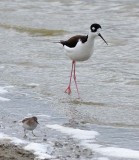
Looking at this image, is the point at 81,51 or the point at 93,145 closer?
the point at 93,145

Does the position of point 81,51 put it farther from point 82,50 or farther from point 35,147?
point 35,147

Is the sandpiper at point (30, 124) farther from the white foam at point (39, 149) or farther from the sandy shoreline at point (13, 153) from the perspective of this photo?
the sandy shoreline at point (13, 153)

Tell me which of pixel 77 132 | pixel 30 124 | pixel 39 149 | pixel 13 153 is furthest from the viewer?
pixel 77 132

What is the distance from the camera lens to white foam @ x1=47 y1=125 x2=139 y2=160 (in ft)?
25.6

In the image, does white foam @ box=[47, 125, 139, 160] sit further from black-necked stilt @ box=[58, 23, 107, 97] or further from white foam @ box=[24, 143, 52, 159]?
black-necked stilt @ box=[58, 23, 107, 97]

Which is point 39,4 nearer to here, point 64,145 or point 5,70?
point 5,70

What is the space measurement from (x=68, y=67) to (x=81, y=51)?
191 centimetres

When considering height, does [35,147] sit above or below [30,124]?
below

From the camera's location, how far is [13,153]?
300 inches

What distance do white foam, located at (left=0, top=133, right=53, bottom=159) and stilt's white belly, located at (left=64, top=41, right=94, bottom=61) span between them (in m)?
3.84

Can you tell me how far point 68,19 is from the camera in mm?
20891

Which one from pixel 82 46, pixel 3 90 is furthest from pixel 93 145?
pixel 82 46

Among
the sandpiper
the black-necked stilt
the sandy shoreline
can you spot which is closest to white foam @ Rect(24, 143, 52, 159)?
the sandy shoreline

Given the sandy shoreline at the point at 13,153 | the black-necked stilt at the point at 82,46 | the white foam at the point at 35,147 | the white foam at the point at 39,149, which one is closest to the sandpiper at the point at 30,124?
the white foam at the point at 35,147
